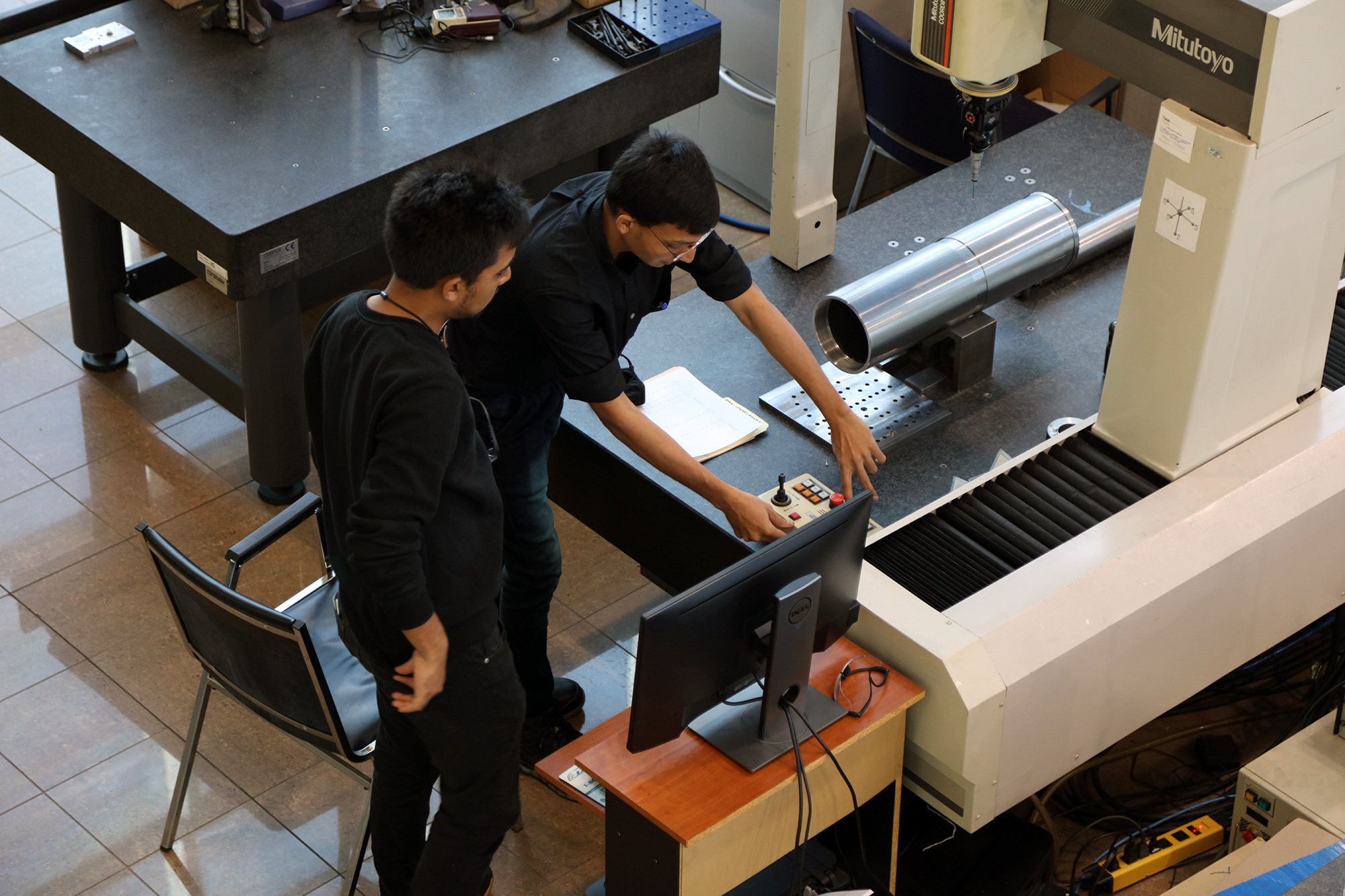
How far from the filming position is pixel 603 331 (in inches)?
95.3

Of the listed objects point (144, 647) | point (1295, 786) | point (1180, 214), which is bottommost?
point (144, 647)

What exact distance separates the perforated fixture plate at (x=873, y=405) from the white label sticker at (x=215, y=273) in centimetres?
119

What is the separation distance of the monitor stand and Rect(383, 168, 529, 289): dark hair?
24.3 inches

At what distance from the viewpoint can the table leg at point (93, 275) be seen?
372 centimetres

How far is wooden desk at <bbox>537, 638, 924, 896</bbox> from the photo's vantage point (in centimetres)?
211

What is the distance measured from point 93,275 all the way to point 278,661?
6.05 ft

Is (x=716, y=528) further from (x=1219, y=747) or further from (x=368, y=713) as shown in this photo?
(x=1219, y=747)

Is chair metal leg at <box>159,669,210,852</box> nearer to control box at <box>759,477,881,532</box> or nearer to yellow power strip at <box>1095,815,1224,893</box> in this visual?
control box at <box>759,477,881,532</box>

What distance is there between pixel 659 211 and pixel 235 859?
149cm

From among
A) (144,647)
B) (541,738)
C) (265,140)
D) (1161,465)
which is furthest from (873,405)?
(144,647)

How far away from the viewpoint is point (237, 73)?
3578 millimetres

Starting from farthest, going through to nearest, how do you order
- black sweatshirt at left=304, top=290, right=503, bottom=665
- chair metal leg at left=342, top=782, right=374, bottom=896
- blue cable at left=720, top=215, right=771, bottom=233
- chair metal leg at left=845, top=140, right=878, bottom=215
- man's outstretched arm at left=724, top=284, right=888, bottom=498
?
blue cable at left=720, top=215, right=771, bottom=233 < chair metal leg at left=845, top=140, right=878, bottom=215 < man's outstretched arm at left=724, top=284, right=888, bottom=498 < chair metal leg at left=342, top=782, right=374, bottom=896 < black sweatshirt at left=304, top=290, right=503, bottom=665

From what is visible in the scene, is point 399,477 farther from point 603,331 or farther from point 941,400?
point 941,400

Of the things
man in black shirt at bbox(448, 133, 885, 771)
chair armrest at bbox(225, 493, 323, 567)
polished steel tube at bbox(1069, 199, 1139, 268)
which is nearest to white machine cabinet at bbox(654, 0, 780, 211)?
polished steel tube at bbox(1069, 199, 1139, 268)
